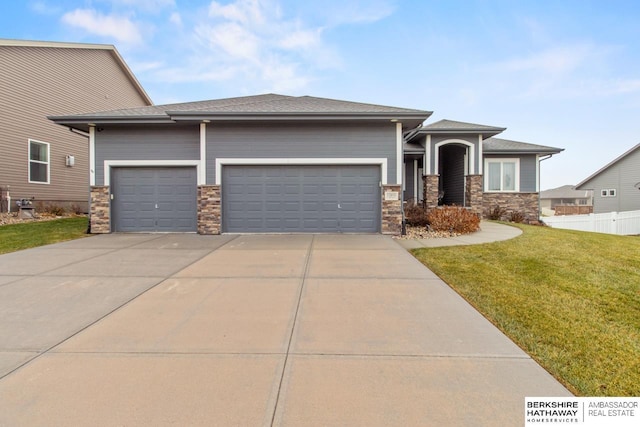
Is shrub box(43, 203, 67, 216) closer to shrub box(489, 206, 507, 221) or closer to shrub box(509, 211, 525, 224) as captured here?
shrub box(489, 206, 507, 221)

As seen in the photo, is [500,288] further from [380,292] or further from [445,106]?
[445,106]

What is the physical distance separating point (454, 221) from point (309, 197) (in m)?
4.65

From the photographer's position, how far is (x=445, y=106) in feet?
78.7

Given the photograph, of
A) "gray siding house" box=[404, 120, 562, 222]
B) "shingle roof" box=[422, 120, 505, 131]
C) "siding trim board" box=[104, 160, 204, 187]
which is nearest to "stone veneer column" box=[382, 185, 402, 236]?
"gray siding house" box=[404, 120, 562, 222]

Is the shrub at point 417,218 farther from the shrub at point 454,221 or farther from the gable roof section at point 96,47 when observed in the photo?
the gable roof section at point 96,47

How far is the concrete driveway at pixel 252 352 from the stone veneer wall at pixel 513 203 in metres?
12.4

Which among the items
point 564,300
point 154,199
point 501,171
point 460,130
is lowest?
point 564,300

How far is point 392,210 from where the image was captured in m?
10.1

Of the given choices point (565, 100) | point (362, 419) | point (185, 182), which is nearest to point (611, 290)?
point (362, 419)

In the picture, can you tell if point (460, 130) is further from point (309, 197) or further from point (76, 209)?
point (76, 209)

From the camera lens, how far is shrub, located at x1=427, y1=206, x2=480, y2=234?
33.5ft

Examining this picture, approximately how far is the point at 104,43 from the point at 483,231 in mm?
21478

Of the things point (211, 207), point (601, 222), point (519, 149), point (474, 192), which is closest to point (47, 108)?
point (211, 207)

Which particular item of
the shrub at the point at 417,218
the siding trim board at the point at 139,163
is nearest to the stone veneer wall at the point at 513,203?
the shrub at the point at 417,218
